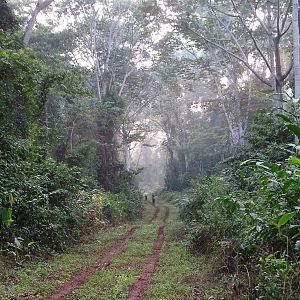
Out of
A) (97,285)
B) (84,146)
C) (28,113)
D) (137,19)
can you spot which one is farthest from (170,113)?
(97,285)

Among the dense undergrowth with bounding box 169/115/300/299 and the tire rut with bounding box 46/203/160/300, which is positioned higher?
the dense undergrowth with bounding box 169/115/300/299

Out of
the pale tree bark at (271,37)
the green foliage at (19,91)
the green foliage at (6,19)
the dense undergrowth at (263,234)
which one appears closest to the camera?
the dense undergrowth at (263,234)

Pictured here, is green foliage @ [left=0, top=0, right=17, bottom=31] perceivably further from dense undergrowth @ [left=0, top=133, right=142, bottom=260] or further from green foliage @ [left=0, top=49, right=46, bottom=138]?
dense undergrowth @ [left=0, top=133, right=142, bottom=260]

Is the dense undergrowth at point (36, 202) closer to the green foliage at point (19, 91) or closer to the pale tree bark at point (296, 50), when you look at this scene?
the green foliage at point (19, 91)

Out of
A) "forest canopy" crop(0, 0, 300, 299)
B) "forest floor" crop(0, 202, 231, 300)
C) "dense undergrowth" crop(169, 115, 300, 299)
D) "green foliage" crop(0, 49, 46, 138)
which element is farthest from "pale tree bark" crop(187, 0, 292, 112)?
"green foliage" crop(0, 49, 46, 138)

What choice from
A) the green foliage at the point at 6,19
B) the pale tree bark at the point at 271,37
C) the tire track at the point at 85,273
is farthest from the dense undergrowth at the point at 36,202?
the green foliage at the point at 6,19

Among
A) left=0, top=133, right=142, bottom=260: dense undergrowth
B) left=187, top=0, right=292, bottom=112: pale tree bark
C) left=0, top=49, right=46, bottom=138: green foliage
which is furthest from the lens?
left=187, top=0, right=292, bottom=112: pale tree bark

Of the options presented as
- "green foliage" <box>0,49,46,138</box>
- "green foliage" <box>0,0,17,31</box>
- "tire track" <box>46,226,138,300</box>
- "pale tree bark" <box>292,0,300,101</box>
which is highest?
"green foliage" <box>0,0,17,31</box>

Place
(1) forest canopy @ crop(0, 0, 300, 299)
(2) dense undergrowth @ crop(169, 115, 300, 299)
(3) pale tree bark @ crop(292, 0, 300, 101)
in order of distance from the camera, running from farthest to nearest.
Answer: (3) pale tree bark @ crop(292, 0, 300, 101) → (1) forest canopy @ crop(0, 0, 300, 299) → (2) dense undergrowth @ crop(169, 115, 300, 299)

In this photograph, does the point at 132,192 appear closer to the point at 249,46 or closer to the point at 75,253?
the point at 249,46

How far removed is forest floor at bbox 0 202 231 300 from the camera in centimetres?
534

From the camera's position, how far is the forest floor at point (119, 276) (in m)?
5.34

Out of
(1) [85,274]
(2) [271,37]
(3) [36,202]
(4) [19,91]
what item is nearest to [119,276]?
(1) [85,274]

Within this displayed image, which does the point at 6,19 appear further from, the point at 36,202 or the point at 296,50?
the point at 296,50
